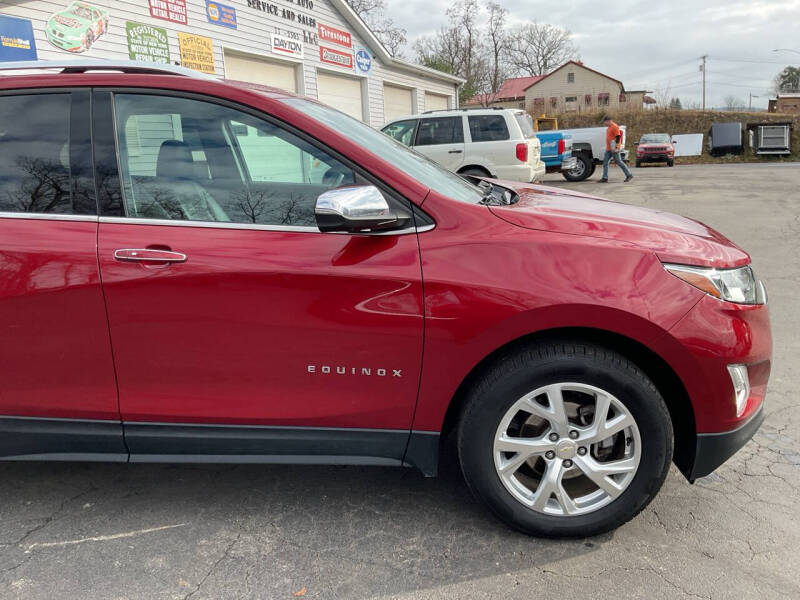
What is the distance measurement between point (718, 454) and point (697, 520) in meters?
0.39

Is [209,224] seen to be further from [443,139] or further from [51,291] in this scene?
[443,139]

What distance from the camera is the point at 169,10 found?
997 centimetres

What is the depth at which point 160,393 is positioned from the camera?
2340 mm

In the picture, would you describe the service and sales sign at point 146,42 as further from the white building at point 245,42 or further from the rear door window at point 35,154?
the rear door window at point 35,154

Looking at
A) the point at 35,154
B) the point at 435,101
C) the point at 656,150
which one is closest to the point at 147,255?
the point at 35,154

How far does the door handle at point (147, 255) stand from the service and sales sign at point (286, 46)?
1125 cm

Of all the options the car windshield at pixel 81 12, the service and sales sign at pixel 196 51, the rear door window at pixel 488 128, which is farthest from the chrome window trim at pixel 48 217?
the rear door window at pixel 488 128

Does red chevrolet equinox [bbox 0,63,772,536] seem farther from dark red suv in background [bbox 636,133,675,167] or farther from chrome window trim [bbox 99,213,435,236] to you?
dark red suv in background [bbox 636,133,675,167]

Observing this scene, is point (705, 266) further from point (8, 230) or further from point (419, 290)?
point (8, 230)

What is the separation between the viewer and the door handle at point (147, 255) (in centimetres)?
222

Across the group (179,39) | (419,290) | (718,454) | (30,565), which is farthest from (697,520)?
(179,39)

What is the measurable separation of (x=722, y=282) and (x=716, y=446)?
23.9 inches

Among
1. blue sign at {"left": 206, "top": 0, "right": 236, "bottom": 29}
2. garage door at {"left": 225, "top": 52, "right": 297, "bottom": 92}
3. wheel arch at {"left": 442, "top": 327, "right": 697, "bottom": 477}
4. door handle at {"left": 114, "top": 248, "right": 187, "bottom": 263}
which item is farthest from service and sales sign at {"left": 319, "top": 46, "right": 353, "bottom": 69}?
wheel arch at {"left": 442, "top": 327, "right": 697, "bottom": 477}

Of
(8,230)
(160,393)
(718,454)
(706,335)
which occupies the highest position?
(8,230)
